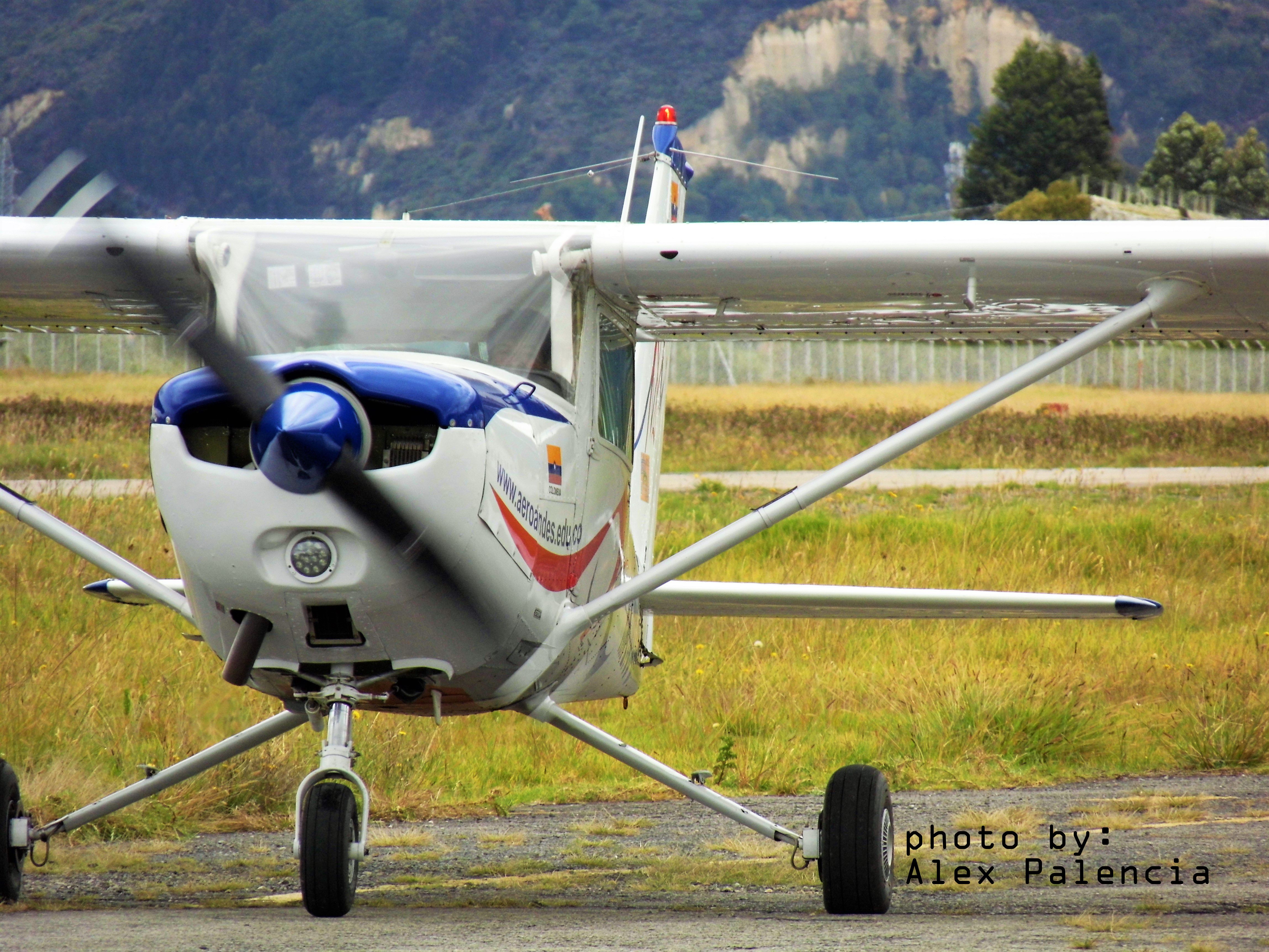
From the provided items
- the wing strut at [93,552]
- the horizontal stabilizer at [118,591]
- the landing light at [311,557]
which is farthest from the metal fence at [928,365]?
the landing light at [311,557]

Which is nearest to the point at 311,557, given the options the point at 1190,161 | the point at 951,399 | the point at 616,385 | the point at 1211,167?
the point at 616,385

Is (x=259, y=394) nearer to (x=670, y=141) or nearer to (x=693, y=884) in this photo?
(x=693, y=884)

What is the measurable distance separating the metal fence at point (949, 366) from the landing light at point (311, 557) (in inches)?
1646

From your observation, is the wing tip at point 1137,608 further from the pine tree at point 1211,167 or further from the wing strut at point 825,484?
the pine tree at point 1211,167

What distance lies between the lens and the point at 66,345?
119 feet

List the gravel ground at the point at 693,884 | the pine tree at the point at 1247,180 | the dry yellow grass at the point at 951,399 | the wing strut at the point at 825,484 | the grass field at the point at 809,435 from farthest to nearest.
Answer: the pine tree at the point at 1247,180
the dry yellow grass at the point at 951,399
the grass field at the point at 809,435
the wing strut at the point at 825,484
the gravel ground at the point at 693,884

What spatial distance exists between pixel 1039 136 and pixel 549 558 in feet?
289

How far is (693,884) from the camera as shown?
5488 millimetres

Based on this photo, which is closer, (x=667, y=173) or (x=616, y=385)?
(x=616, y=385)

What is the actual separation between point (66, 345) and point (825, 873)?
35.2 meters

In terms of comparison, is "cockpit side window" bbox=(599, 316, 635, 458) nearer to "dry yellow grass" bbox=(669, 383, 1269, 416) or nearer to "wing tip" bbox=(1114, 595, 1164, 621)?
"wing tip" bbox=(1114, 595, 1164, 621)

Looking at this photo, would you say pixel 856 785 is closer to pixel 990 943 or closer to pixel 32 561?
pixel 990 943

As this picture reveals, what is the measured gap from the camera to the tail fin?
265 inches

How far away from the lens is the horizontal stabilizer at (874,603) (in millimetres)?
→ 5543
